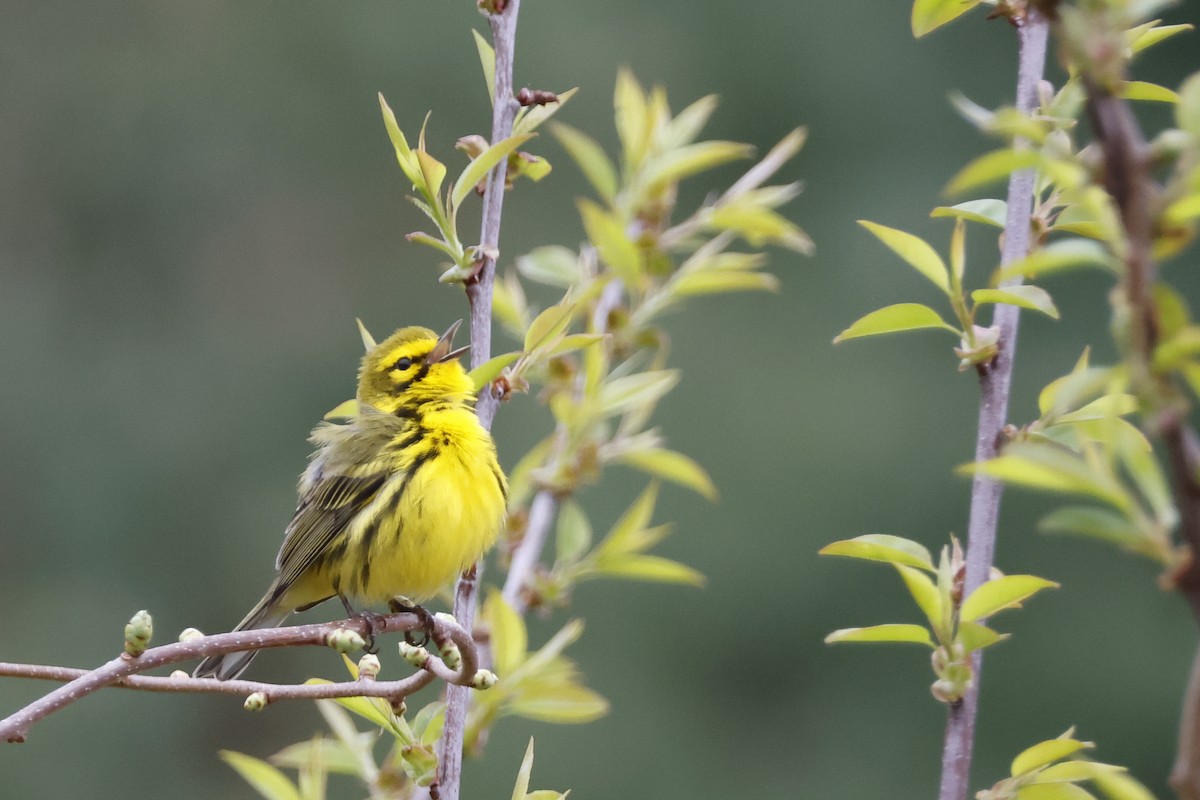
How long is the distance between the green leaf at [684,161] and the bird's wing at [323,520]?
136 centimetres

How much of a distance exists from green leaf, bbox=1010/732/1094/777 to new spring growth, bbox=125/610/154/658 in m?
0.83

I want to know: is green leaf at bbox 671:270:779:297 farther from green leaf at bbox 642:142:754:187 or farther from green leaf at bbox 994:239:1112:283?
green leaf at bbox 994:239:1112:283

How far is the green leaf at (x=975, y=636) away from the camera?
4.44ft

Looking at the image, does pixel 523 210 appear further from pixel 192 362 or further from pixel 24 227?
pixel 24 227

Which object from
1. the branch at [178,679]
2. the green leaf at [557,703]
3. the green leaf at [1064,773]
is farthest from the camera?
the green leaf at [557,703]

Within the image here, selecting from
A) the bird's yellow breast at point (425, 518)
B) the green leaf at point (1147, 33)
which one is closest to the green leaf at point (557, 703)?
the bird's yellow breast at point (425, 518)

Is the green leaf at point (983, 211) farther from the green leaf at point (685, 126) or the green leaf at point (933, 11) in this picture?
the green leaf at point (685, 126)

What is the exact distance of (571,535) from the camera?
99.2 inches

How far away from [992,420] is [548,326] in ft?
1.93

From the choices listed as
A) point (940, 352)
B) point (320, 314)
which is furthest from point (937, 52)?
point (320, 314)

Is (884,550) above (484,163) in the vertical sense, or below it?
below

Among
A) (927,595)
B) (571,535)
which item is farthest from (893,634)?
(571,535)

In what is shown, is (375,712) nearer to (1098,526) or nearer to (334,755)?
(334,755)

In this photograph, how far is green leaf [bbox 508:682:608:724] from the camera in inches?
78.6
